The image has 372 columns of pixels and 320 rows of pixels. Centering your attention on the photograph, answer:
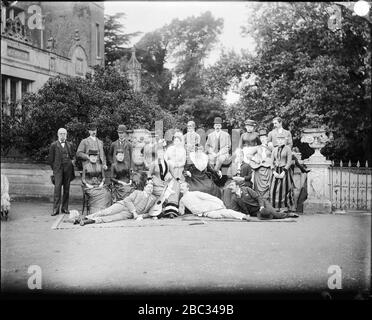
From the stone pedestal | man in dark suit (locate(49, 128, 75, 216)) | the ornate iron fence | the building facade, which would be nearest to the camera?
the building facade

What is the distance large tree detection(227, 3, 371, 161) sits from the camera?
3.39m

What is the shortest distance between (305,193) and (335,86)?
0.83 meters

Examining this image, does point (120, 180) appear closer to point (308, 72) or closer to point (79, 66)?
point (79, 66)

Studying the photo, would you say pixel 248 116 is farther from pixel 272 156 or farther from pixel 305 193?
pixel 305 193

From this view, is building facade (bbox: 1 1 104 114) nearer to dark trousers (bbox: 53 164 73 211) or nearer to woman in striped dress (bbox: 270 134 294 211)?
dark trousers (bbox: 53 164 73 211)

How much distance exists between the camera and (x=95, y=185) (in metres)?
3.35

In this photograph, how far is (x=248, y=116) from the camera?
3439 mm

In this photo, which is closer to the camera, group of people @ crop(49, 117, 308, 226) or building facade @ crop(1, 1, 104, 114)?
building facade @ crop(1, 1, 104, 114)

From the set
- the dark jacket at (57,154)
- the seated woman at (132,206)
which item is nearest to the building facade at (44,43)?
the dark jacket at (57,154)

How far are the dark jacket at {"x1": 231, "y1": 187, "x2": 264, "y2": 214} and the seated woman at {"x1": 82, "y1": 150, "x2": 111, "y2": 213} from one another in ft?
2.94

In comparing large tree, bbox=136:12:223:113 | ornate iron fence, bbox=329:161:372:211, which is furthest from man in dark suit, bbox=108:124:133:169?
ornate iron fence, bbox=329:161:372:211

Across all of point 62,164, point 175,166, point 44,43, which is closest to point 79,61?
point 44,43

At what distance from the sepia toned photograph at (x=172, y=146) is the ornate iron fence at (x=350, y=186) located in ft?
0.82
